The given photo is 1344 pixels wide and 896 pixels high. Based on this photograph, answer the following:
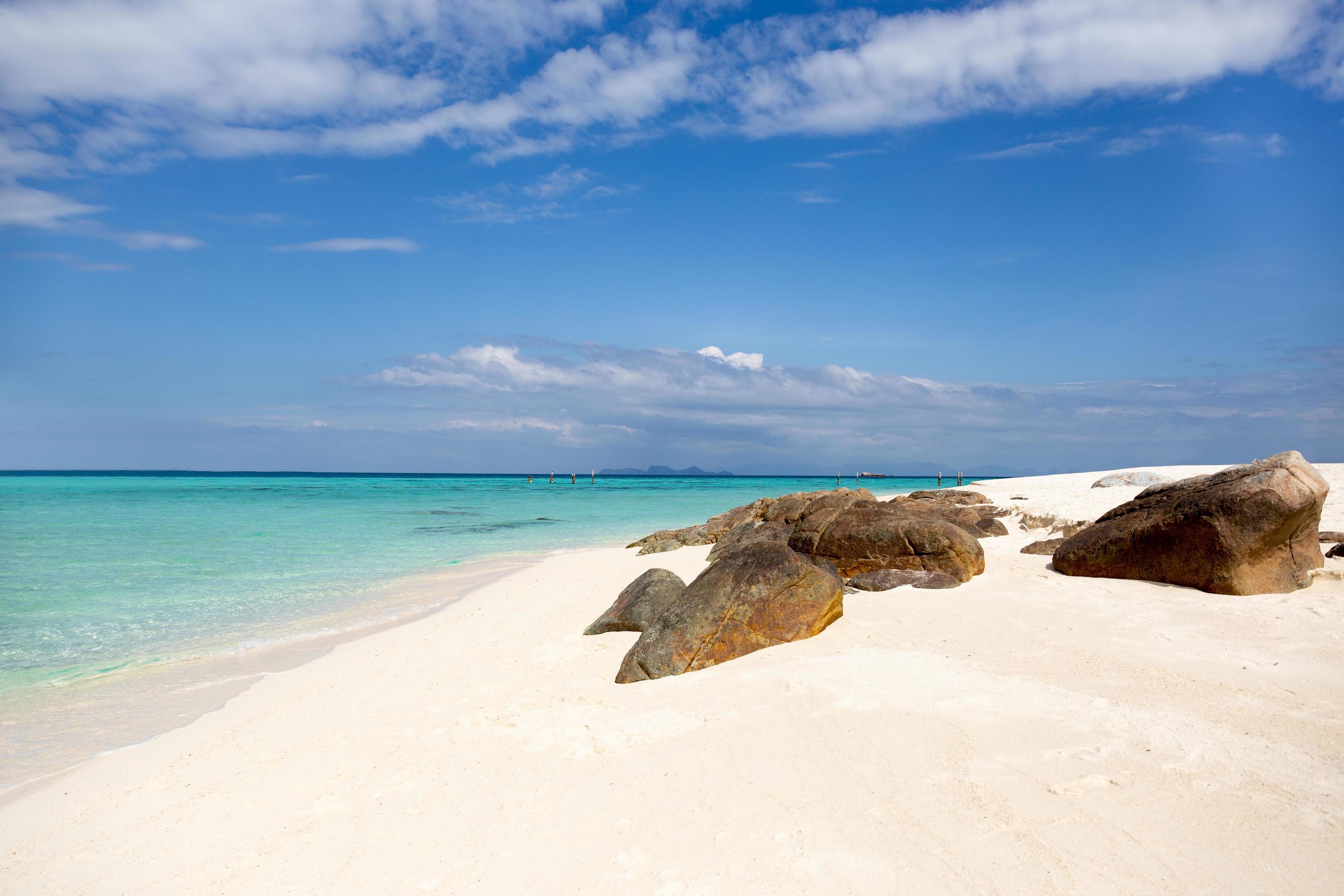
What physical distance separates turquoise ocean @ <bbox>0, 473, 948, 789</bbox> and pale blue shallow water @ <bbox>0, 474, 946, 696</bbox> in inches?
1.9

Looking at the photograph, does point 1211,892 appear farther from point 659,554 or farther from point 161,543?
point 161,543

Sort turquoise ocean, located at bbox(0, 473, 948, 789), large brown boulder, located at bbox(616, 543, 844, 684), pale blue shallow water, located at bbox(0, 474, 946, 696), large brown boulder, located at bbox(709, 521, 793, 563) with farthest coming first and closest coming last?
large brown boulder, located at bbox(709, 521, 793, 563) → pale blue shallow water, located at bbox(0, 474, 946, 696) → turquoise ocean, located at bbox(0, 473, 948, 789) → large brown boulder, located at bbox(616, 543, 844, 684)

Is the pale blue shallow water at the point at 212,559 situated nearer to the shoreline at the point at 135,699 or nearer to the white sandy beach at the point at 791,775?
the shoreline at the point at 135,699

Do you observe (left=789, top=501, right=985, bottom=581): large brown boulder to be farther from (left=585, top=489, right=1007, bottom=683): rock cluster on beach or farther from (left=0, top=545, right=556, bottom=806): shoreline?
(left=0, top=545, right=556, bottom=806): shoreline

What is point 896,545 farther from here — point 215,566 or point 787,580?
point 215,566

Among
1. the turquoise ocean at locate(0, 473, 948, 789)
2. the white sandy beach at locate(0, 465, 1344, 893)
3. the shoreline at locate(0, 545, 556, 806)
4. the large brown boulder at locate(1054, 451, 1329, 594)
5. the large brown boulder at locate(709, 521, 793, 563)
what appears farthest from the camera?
the large brown boulder at locate(709, 521, 793, 563)

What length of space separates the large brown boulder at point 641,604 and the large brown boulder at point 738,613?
1.10m

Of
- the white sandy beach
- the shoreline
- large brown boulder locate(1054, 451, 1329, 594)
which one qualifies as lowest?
the shoreline

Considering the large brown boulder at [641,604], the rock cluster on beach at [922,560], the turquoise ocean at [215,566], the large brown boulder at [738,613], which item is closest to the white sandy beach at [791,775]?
the large brown boulder at [738,613]

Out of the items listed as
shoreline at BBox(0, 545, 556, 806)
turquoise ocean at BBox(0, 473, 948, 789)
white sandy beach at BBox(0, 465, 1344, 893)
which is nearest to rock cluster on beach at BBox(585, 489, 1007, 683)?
white sandy beach at BBox(0, 465, 1344, 893)

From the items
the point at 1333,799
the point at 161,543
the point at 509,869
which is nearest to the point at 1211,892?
the point at 1333,799

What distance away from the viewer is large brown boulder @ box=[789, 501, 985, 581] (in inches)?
324

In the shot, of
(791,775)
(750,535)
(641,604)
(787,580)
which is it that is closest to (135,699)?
(641,604)

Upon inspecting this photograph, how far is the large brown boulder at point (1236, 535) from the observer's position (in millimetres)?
6879
